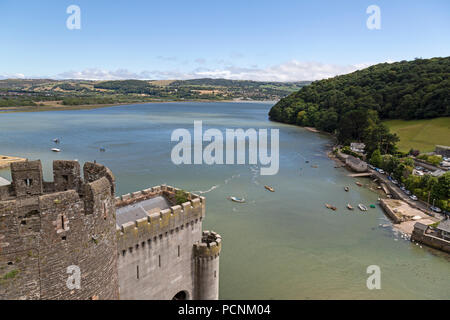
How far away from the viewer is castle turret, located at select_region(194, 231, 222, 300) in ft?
47.4

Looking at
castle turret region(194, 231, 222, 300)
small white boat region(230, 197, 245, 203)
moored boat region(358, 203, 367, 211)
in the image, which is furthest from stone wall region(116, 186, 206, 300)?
moored boat region(358, 203, 367, 211)

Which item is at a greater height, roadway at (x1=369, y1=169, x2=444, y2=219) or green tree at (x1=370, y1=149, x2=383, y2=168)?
green tree at (x1=370, y1=149, x2=383, y2=168)

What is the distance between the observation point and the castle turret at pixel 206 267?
14445mm

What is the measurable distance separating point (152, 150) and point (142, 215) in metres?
55.4

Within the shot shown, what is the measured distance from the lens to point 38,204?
19.7ft

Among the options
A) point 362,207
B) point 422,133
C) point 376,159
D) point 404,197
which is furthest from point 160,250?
point 422,133

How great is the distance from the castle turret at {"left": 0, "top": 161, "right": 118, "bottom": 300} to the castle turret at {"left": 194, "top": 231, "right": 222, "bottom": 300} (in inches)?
263

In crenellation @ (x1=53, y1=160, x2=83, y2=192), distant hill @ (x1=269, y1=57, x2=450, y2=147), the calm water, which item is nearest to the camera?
crenellation @ (x1=53, y1=160, x2=83, y2=192)

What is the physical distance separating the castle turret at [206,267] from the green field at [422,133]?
63056 mm

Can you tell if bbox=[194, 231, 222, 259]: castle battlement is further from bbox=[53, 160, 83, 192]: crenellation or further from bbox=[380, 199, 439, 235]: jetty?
bbox=[380, 199, 439, 235]: jetty

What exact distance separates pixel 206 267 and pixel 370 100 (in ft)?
330
